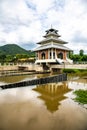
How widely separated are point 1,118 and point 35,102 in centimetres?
413

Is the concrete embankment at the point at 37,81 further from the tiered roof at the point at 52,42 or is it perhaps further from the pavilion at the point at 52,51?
the tiered roof at the point at 52,42

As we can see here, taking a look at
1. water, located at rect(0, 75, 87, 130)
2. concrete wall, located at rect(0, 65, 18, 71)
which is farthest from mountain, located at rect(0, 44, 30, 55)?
water, located at rect(0, 75, 87, 130)

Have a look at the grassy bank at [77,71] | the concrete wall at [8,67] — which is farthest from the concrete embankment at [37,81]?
the concrete wall at [8,67]

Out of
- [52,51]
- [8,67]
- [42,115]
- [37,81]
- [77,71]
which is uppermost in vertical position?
[52,51]

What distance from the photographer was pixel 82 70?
1348 inches

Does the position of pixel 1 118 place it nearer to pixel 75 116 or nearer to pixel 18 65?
pixel 75 116

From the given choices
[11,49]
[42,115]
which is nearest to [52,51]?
[42,115]

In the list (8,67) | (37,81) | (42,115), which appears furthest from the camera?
(8,67)

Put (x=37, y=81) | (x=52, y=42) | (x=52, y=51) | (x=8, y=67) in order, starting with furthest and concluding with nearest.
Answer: (x=52, y=42) < (x=8, y=67) < (x=52, y=51) < (x=37, y=81)

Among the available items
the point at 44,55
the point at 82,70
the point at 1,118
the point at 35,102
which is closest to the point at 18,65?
the point at 44,55

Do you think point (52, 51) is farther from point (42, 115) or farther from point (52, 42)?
point (42, 115)

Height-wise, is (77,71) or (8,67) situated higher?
(8,67)

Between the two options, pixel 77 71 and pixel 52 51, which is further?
pixel 52 51

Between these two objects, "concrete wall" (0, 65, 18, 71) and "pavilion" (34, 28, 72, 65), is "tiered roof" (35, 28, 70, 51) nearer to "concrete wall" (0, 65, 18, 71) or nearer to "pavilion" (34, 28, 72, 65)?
"pavilion" (34, 28, 72, 65)
